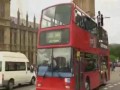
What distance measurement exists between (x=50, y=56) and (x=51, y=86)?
1490mm

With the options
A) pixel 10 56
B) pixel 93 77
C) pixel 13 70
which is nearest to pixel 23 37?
pixel 13 70

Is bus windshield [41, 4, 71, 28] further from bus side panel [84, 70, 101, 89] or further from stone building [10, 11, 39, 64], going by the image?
stone building [10, 11, 39, 64]

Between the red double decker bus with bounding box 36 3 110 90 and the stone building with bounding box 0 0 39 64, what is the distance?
44.3 m

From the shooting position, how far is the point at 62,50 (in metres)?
18.0

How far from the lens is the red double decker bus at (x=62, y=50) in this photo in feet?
58.4

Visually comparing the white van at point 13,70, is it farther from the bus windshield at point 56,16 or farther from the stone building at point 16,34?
the stone building at point 16,34

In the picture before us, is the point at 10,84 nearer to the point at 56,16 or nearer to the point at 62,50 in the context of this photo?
the point at 56,16

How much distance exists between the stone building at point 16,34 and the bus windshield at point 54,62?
147 ft

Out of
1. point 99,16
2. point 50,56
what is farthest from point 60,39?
point 99,16

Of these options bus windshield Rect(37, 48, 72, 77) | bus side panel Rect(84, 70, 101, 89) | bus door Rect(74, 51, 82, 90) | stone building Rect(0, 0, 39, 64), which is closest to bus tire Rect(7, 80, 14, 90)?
bus side panel Rect(84, 70, 101, 89)

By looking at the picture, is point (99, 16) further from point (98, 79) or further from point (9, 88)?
point (9, 88)

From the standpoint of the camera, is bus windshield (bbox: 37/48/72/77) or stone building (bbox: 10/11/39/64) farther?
stone building (bbox: 10/11/39/64)

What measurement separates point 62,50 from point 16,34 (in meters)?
58.2

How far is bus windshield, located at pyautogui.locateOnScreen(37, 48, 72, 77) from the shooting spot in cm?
1773
